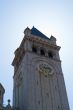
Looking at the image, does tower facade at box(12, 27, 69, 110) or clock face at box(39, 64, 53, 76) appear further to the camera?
clock face at box(39, 64, 53, 76)

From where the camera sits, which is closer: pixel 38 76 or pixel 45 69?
pixel 38 76

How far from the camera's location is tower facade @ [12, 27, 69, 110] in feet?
139

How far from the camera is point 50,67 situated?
162 feet

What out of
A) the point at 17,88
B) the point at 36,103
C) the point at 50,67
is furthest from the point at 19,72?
the point at 36,103

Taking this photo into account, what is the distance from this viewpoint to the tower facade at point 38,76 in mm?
42281

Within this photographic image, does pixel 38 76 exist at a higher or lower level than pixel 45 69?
lower

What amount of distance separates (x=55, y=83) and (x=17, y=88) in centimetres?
818

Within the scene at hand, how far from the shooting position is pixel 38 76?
4575 centimetres

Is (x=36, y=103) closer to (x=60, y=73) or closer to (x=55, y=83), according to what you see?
(x=55, y=83)

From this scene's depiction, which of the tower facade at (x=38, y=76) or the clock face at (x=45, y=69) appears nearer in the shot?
the tower facade at (x=38, y=76)

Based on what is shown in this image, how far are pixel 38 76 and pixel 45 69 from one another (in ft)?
9.27

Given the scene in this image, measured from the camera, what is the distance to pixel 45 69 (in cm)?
4791

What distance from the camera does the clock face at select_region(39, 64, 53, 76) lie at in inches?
1849

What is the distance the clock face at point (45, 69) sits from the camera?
46975mm
